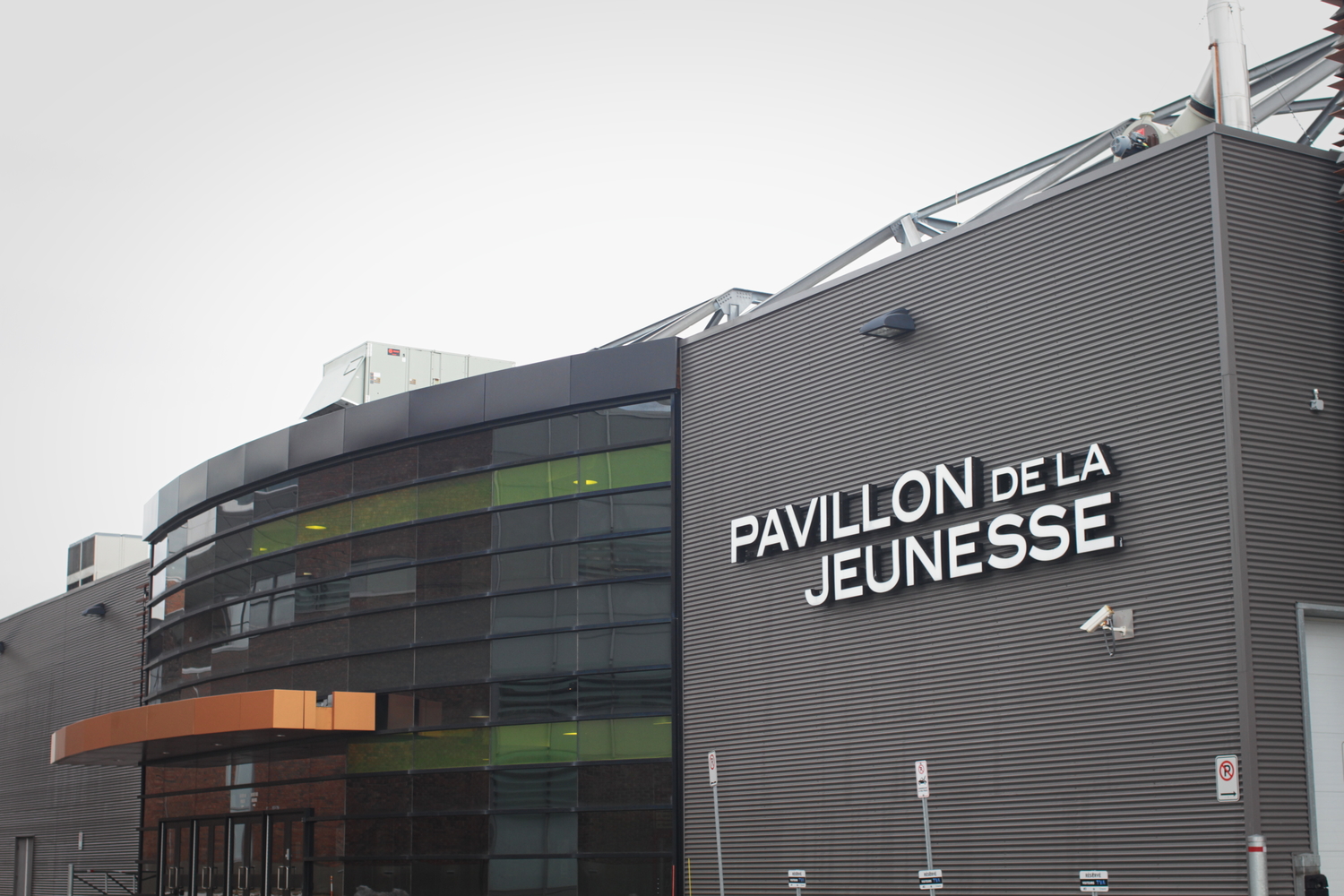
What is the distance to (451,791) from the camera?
25.2 m

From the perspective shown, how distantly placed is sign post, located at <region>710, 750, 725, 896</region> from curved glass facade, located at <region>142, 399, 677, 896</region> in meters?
1.05

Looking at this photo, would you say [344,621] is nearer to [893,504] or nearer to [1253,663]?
[893,504]

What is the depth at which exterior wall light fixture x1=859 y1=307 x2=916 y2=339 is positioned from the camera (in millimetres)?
19812

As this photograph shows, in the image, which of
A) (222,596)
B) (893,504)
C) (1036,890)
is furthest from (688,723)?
(222,596)

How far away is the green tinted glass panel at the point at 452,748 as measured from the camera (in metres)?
25.0

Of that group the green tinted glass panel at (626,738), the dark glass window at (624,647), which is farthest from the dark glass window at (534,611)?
the green tinted glass panel at (626,738)

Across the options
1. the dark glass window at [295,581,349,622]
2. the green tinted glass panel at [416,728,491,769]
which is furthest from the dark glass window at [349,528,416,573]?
the green tinted glass panel at [416,728,491,769]

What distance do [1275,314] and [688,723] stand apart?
11.5 m

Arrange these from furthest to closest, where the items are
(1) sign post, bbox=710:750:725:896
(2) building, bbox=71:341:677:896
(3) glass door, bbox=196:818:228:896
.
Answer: (3) glass door, bbox=196:818:228:896
(2) building, bbox=71:341:677:896
(1) sign post, bbox=710:750:725:896

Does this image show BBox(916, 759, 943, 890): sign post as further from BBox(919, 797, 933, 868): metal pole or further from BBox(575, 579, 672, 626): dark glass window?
BBox(575, 579, 672, 626): dark glass window

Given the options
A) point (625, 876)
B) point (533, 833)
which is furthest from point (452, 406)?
point (625, 876)

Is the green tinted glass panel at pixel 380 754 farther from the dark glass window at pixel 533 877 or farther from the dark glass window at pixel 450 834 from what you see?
the dark glass window at pixel 533 877

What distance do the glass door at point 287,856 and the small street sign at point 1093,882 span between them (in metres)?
17.0

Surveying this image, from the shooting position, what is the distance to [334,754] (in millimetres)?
27359
